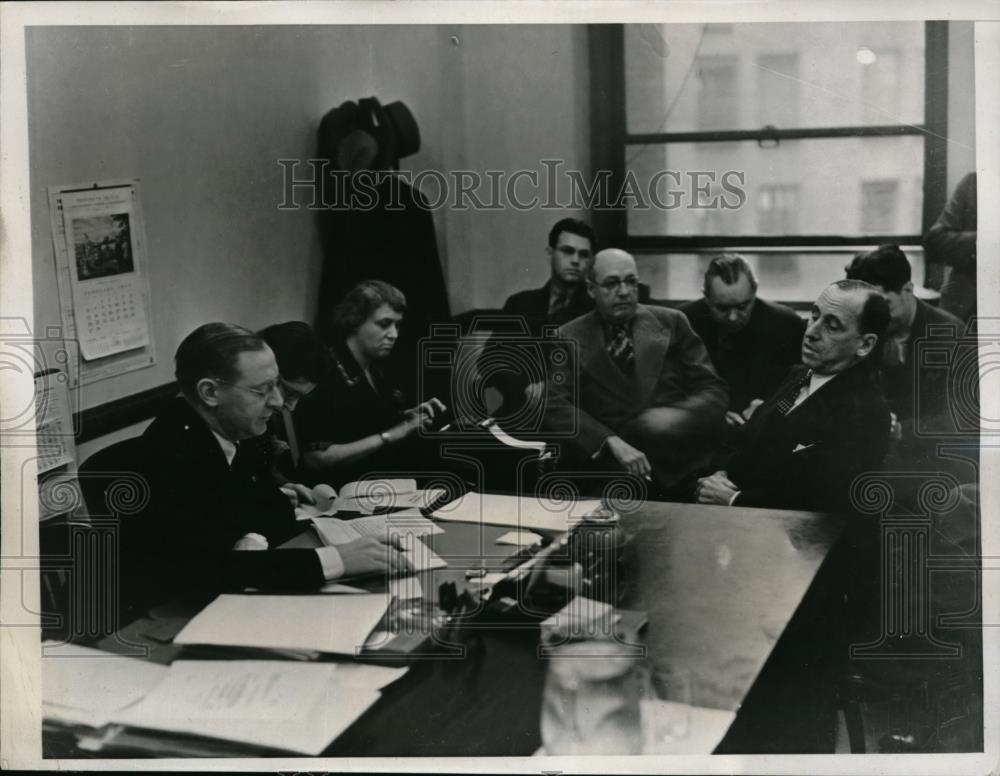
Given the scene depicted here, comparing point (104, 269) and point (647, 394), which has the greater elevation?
point (104, 269)

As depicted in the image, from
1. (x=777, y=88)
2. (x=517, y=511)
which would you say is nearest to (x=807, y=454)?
(x=517, y=511)

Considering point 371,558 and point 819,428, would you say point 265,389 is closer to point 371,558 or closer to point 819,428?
point 371,558

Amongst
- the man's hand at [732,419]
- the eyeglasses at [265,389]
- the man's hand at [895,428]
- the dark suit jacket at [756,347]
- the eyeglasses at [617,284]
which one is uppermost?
the eyeglasses at [617,284]

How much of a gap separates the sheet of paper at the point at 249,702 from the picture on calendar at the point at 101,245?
766mm

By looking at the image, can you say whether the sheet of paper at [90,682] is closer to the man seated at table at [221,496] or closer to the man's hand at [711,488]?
the man seated at table at [221,496]

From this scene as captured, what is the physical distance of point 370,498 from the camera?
94.1 inches

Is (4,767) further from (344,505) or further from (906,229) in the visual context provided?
(906,229)

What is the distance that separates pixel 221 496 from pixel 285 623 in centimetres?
28

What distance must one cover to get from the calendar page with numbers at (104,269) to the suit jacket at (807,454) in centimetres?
120

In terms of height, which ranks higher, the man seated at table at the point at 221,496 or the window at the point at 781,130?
the window at the point at 781,130

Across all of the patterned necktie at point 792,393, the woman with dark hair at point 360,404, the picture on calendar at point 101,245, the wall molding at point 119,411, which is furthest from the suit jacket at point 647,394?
the picture on calendar at point 101,245

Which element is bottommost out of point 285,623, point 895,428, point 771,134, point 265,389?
point 285,623

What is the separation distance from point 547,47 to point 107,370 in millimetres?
1045

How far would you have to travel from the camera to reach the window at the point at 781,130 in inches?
92.0
